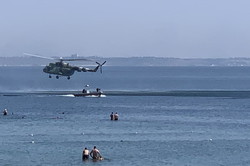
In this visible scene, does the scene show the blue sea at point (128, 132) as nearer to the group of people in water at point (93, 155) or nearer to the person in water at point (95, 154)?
the person in water at point (95, 154)

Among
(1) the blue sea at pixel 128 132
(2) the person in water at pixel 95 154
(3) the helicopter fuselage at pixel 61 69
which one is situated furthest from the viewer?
(3) the helicopter fuselage at pixel 61 69

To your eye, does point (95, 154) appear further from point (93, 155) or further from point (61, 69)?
point (61, 69)

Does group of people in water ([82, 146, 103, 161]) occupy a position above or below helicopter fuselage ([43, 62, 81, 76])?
below

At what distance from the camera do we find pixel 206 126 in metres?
122

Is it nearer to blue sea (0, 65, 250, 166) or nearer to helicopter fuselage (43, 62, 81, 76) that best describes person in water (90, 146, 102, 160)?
blue sea (0, 65, 250, 166)

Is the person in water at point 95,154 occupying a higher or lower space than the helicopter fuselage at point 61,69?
lower

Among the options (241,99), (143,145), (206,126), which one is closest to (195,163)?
(143,145)

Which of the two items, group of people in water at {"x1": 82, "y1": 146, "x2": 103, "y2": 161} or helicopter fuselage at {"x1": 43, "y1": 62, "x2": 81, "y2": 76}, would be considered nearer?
group of people in water at {"x1": 82, "y1": 146, "x2": 103, "y2": 161}

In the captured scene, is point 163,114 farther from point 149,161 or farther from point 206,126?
point 149,161

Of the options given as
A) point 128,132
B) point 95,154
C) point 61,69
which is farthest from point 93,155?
point 61,69

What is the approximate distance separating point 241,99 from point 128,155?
102m

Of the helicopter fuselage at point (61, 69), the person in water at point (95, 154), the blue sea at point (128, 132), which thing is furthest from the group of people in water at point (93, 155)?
the helicopter fuselage at point (61, 69)

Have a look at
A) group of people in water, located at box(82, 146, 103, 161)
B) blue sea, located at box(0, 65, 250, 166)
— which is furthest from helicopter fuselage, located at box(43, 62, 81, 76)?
group of people in water, located at box(82, 146, 103, 161)

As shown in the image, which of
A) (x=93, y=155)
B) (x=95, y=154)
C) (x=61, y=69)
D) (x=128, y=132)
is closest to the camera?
(x=95, y=154)
